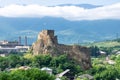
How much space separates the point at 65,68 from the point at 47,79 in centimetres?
4443

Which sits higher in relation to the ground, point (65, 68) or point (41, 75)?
point (41, 75)

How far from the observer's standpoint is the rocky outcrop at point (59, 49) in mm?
97062

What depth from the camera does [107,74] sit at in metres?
86.2

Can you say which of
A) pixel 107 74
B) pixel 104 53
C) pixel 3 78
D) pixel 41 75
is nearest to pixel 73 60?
pixel 107 74

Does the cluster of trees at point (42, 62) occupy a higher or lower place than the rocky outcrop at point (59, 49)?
lower

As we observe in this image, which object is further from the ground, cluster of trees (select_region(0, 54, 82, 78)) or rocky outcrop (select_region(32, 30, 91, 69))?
rocky outcrop (select_region(32, 30, 91, 69))

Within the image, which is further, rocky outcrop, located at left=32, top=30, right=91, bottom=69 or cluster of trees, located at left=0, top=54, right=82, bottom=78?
rocky outcrop, located at left=32, top=30, right=91, bottom=69

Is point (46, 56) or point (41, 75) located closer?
point (41, 75)

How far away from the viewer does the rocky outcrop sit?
318 feet

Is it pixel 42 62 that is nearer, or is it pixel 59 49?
pixel 42 62

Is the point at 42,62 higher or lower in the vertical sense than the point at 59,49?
lower

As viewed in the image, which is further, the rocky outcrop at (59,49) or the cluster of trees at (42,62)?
the rocky outcrop at (59,49)

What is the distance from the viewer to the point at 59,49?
3912 inches

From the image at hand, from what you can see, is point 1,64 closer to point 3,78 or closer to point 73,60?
point 73,60
